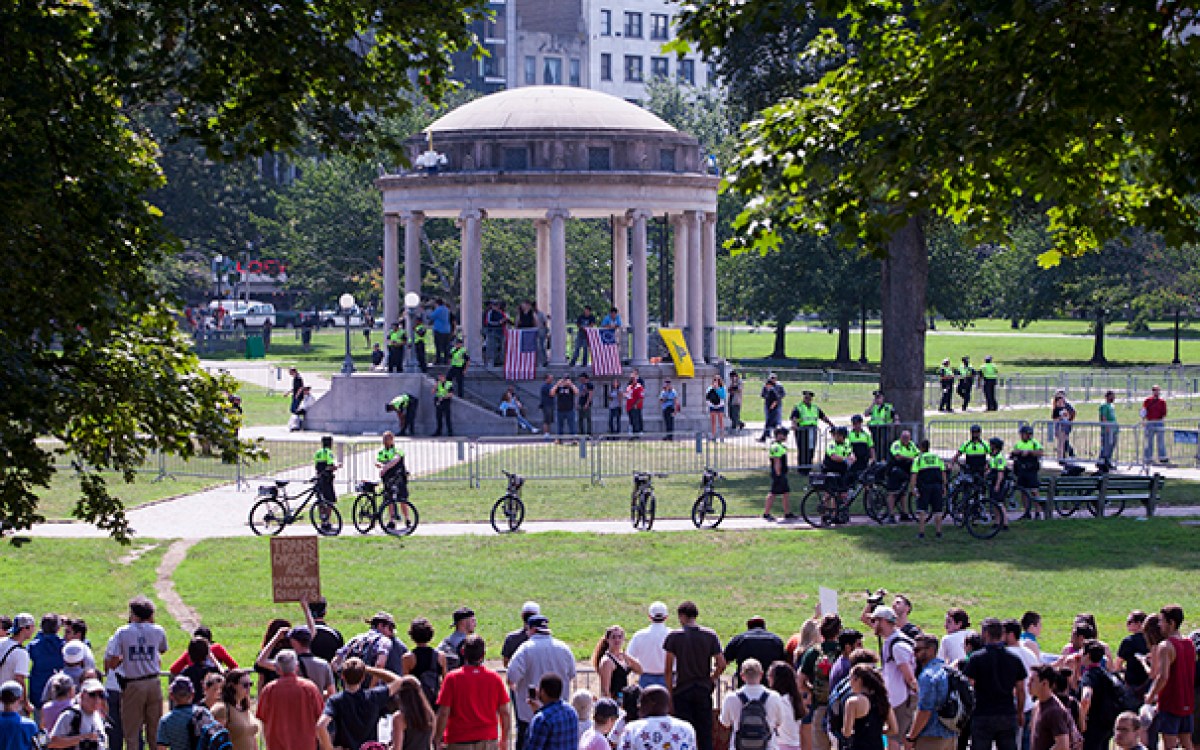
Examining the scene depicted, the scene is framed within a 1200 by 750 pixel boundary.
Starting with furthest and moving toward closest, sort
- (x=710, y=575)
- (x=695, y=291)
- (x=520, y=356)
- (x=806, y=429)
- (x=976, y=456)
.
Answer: (x=695, y=291)
(x=520, y=356)
(x=806, y=429)
(x=976, y=456)
(x=710, y=575)

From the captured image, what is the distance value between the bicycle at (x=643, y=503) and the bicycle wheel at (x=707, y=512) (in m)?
0.76

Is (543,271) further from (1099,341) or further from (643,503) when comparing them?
(1099,341)

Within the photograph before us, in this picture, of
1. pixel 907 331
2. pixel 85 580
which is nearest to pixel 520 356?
pixel 907 331

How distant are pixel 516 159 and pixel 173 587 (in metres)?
24.8

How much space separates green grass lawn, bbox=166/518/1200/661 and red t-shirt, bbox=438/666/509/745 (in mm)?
6905

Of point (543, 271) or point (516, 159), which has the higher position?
point (516, 159)

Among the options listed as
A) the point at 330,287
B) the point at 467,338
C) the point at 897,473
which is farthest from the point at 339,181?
the point at 897,473

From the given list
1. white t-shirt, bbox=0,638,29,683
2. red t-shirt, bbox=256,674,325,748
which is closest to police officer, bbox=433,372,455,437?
white t-shirt, bbox=0,638,29,683

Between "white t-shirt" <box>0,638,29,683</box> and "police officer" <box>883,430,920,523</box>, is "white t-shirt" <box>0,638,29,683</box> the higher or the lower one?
the lower one

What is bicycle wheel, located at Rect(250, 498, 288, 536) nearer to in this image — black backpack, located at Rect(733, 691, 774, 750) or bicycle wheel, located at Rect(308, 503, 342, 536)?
bicycle wheel, located at Rect(308, 503, 342, 536)

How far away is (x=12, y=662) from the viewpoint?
15.2 meters

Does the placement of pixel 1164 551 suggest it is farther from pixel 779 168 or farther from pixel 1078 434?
pixel 779 168

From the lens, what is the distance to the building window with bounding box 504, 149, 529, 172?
156ft

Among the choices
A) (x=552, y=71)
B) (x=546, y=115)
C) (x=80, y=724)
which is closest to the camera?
(x=80, y=724)
